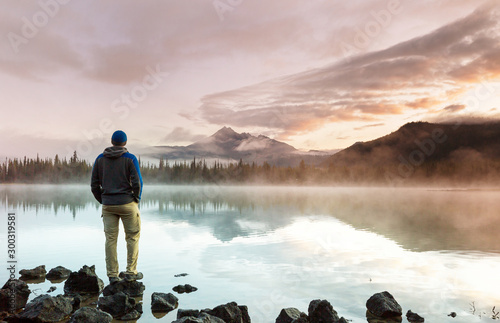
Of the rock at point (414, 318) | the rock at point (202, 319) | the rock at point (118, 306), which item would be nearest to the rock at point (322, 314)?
the rock at point (414, 318)

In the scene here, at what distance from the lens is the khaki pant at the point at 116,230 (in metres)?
9.63

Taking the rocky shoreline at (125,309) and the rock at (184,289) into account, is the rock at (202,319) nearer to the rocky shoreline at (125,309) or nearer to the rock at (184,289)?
the rocky shoreline at (125,309)

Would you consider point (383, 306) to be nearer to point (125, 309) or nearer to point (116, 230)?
point (125, 309)

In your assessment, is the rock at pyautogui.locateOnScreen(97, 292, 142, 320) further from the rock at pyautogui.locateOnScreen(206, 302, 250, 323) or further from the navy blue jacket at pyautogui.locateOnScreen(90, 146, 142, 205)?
the navy blue jacket at pyautogui.locateOnScreen(90, 146, 142, 205)

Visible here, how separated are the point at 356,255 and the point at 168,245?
7431 millimetres

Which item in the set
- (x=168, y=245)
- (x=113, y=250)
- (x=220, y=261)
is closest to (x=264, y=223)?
(x=168, y=245)

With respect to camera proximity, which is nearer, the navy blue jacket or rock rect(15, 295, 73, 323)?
rock rect(15, 295, 73, 323)

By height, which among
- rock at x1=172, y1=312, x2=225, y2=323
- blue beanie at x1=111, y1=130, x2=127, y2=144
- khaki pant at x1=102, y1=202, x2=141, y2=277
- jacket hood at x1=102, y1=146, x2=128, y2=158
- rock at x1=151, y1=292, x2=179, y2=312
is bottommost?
rock at x1=151, y1=292, x2=179, y2=312

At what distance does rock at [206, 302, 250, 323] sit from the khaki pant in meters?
3.45

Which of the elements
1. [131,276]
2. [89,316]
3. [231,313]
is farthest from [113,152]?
[231,313]

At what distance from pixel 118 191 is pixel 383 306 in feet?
21.5

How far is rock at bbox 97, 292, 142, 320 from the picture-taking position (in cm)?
735

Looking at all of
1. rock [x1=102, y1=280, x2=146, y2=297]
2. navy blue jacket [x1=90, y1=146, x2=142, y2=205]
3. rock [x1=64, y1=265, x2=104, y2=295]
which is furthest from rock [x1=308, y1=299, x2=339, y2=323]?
navy blue jacket [x1=90, y1=146, x2=142, y2=205]

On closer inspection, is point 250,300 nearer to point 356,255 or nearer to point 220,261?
point 220,261
